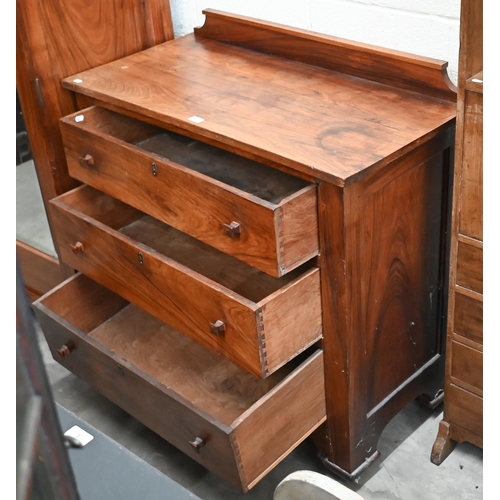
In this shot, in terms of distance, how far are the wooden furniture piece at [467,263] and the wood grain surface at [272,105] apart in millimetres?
104

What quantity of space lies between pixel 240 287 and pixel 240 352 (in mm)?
263

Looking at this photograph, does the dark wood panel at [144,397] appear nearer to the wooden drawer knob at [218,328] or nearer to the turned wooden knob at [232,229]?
the wooden drawer knob at [218,328]

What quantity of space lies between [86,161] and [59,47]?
0.30 metres

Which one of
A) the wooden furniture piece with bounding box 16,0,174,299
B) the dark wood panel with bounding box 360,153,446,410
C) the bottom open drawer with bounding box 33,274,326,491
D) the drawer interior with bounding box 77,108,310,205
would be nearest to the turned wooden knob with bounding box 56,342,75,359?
the bottom open drawer with bounding box 33,274,326,491

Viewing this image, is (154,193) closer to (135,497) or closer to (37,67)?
(37,67)

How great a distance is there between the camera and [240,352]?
1545 millimetres

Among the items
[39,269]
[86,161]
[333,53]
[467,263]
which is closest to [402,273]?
[467,263]

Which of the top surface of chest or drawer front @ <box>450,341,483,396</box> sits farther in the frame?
drawer front @ <box>450,341,483,396</box>

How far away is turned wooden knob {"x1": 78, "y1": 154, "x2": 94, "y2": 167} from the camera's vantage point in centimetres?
181

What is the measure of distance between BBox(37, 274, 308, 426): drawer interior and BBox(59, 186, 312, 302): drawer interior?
18 centimetres

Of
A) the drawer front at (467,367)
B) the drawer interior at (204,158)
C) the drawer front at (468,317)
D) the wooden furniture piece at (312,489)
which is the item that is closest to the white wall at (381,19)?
the drawer interior at (204,158)

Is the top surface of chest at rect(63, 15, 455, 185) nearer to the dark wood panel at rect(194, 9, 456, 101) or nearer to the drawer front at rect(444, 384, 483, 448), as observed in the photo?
the dark wood panel at rect(194, 9, 456, 101)

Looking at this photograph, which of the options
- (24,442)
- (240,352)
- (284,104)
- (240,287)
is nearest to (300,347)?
(240,352)

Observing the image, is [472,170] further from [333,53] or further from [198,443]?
[198,443]
